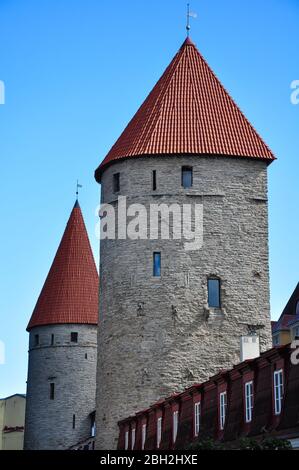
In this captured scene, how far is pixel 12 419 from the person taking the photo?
65.6 metres

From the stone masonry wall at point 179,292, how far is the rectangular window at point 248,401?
1189 centimetres

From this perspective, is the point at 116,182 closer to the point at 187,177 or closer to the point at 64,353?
the point at 187,177

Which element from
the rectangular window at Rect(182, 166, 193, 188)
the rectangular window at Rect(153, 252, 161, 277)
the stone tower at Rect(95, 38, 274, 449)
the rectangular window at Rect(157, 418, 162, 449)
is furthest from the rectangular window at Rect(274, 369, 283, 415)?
the rectangular window at Rect(182, 166, 193, 188)

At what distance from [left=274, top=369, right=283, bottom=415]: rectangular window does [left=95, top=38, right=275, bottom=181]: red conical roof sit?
15855mm

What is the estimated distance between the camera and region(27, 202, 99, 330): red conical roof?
1822 inches

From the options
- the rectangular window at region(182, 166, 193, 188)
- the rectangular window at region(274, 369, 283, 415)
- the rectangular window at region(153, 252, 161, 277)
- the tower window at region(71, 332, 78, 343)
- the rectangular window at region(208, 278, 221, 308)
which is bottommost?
the rectangular window at region(274, 369, 283, 415)

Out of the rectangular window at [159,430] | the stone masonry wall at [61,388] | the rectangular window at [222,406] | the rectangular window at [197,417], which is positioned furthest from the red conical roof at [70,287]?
the rectangular window at [222,406]

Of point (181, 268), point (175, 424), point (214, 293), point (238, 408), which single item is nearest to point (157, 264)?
point (181, 268)

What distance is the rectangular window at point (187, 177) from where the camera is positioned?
32531 mm

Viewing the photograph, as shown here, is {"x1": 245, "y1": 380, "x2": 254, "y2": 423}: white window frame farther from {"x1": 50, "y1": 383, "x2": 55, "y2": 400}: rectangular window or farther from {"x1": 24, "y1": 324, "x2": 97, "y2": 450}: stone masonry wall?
{"x1": 50, "y1": 383, "x2": 55, "y2": 400}: rectangular window

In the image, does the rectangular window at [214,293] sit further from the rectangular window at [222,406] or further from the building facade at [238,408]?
the rectangular window at [222,406]
